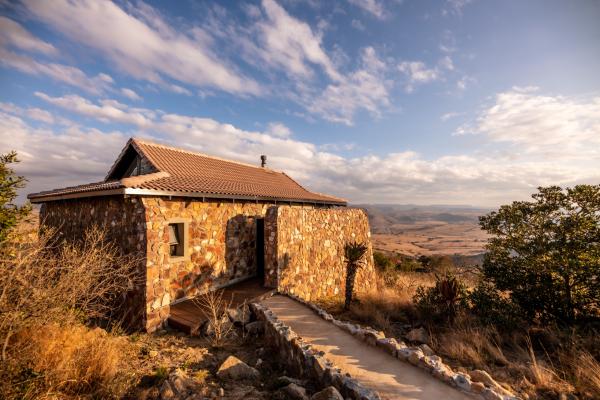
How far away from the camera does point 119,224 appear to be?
26.0ft

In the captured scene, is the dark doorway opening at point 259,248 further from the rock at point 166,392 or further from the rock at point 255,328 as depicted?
the rock at point 166,392

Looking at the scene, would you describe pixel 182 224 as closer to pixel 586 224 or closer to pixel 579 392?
pixel 579 392

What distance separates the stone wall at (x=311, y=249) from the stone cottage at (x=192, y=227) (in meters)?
0.04

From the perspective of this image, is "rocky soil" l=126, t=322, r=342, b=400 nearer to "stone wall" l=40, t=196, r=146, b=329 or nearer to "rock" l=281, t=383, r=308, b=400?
"rock" l=281, t=383, r=308, b=400

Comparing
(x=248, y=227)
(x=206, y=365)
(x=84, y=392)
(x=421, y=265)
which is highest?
(x=248, y=227)

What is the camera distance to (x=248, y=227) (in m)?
11.1

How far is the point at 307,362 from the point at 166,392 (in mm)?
2339

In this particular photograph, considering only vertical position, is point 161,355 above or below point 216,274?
below

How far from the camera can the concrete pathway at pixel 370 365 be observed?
4.27 meters

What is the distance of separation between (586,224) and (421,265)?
55.1ft

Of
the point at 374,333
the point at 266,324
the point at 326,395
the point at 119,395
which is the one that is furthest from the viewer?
the point at 266,324

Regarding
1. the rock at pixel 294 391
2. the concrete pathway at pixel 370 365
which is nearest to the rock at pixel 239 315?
the concrete pathway at pixel 370 365

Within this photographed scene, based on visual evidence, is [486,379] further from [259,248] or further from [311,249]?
[259,248]

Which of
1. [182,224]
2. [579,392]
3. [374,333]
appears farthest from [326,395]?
[182,224]
